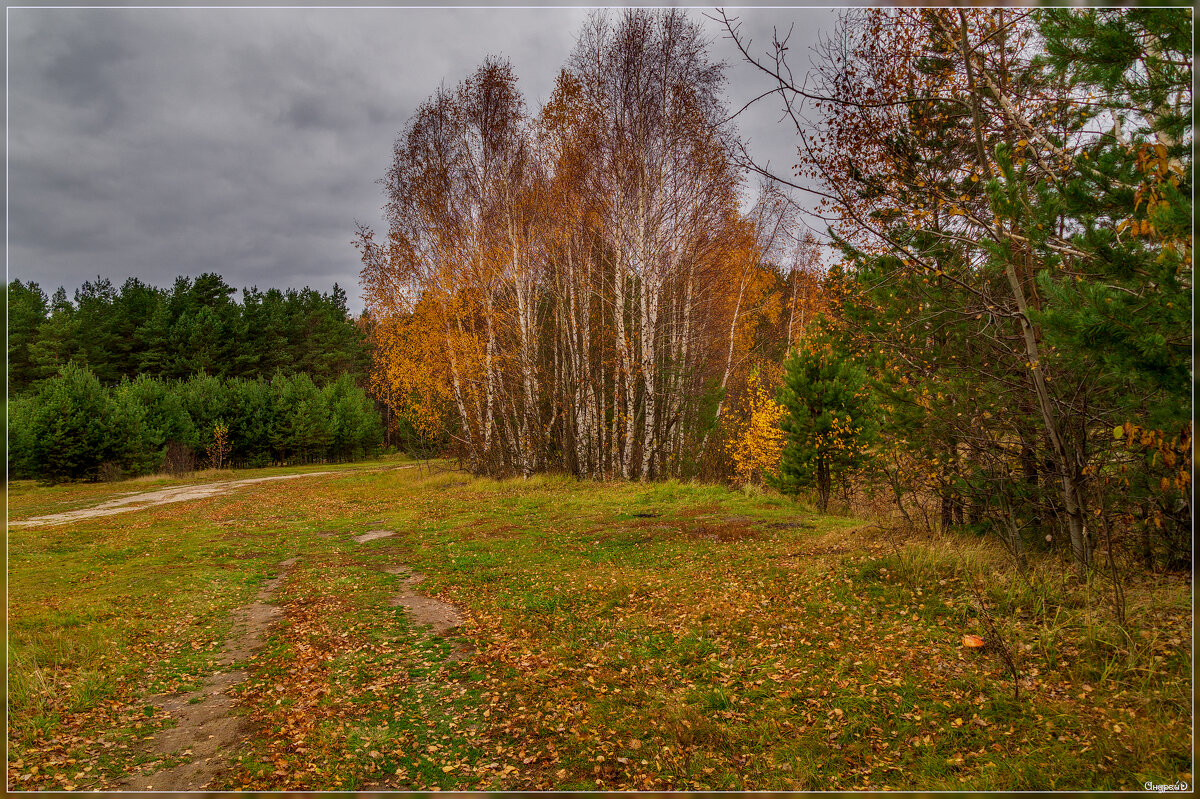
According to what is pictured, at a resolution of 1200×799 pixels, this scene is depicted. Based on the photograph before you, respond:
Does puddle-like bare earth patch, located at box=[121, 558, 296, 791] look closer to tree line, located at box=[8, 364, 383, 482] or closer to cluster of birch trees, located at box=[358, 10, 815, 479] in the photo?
cluster of birch trees, located at box=[358, 10, 815, 479]

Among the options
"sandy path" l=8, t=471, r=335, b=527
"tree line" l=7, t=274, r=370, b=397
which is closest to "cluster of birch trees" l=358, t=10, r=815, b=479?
"sandy path" l=8, t=471, r=335, b=527

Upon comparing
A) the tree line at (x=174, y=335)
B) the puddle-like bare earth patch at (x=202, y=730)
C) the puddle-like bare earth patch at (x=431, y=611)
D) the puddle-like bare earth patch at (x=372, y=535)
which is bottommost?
the puddle-like bare earth patch at (x=372, y=535)

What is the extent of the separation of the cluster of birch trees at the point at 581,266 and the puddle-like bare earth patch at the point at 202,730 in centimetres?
1237

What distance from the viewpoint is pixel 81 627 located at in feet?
21.1

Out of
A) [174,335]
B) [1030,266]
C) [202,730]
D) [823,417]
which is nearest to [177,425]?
[174,335]

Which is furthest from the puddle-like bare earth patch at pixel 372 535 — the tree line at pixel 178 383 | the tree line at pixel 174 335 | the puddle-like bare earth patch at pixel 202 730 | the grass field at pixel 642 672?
the tree line at pixel 174 335

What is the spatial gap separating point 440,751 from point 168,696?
111 inches

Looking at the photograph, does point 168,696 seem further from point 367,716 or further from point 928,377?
point 928,377

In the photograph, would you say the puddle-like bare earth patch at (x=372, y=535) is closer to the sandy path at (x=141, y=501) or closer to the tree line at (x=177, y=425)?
the sandy path at (x=141, y=501)

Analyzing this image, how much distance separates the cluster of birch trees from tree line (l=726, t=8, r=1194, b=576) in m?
8.89

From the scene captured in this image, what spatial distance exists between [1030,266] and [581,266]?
14096 mm

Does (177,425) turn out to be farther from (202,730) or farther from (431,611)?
(202,730)

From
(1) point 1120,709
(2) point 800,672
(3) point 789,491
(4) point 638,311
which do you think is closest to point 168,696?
(2) point 800,672

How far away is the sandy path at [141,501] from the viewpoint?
1505 cm
